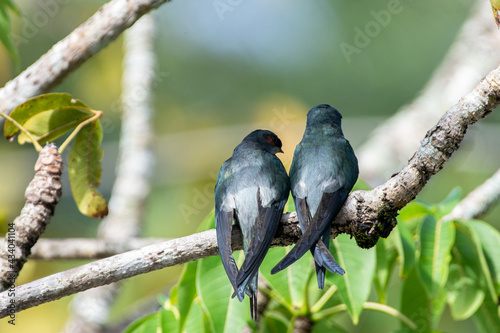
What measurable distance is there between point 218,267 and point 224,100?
894 centimetres

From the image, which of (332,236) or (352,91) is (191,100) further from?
(332,236)

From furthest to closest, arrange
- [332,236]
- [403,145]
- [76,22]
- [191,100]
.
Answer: [191,100]
[76,22]
[403,145]
[332,236]

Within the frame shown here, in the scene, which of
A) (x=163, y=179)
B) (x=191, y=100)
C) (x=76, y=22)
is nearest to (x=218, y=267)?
(x=163, y=179)

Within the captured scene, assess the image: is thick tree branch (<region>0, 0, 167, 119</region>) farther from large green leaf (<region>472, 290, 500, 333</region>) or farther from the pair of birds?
large green leaf (<region>472, 290, 500, 333</region>)

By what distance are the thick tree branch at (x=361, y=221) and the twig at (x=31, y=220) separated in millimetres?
262

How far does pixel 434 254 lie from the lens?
2703 millimetres

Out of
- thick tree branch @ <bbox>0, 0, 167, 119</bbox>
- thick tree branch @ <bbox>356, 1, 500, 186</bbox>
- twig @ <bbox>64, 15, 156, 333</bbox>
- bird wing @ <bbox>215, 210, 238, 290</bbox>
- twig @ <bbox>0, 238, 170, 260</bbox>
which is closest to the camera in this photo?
bird wing @ <bbox>215, 210, 238, 290</bbox>

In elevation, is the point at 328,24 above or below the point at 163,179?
above

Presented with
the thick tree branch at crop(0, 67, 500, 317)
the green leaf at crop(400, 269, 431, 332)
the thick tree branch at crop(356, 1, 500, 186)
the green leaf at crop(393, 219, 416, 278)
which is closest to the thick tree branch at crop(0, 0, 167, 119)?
the thick tree branch at crop(0, 67, 500, 317)

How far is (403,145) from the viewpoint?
6785mm

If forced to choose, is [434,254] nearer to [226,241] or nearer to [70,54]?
[226,241]

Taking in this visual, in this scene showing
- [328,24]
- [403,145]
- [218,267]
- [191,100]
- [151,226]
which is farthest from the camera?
[328,24]

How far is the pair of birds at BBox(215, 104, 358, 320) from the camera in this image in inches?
76.2

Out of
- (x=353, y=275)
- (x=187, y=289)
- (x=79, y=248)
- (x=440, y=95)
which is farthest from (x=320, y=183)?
(x=440, y=95)
